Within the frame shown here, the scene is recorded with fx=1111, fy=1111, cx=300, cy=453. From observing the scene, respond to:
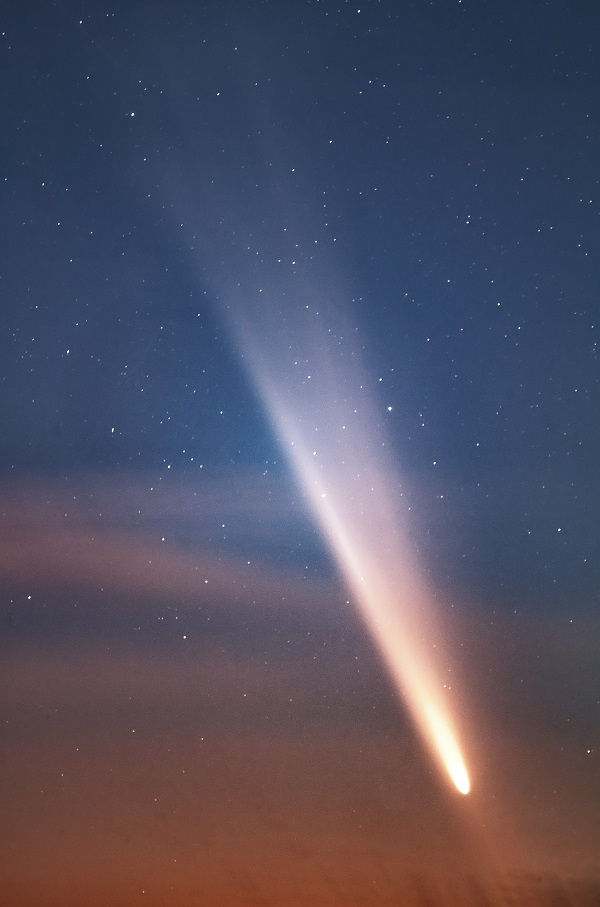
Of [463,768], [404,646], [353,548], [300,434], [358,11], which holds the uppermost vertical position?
[358,11]

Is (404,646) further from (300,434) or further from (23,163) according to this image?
(23,163)

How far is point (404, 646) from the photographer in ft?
7.65

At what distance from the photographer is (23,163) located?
2434 mm

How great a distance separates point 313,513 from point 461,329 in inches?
19.9

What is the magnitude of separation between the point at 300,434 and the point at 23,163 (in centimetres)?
85

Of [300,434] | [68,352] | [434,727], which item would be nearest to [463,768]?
[434,727]

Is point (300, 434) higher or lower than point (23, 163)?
lower

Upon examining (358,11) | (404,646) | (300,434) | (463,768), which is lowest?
(463,768)

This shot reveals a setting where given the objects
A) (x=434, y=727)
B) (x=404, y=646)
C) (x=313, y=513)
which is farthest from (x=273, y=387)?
(x=434, y=727)

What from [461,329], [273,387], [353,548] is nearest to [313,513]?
[353,548]

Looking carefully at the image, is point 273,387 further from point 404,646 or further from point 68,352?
point 404,646

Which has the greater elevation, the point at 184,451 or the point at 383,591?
the point at 184,451

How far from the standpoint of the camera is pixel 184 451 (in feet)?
7.86

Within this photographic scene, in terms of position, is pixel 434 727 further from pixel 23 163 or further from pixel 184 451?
pixel 23 163
